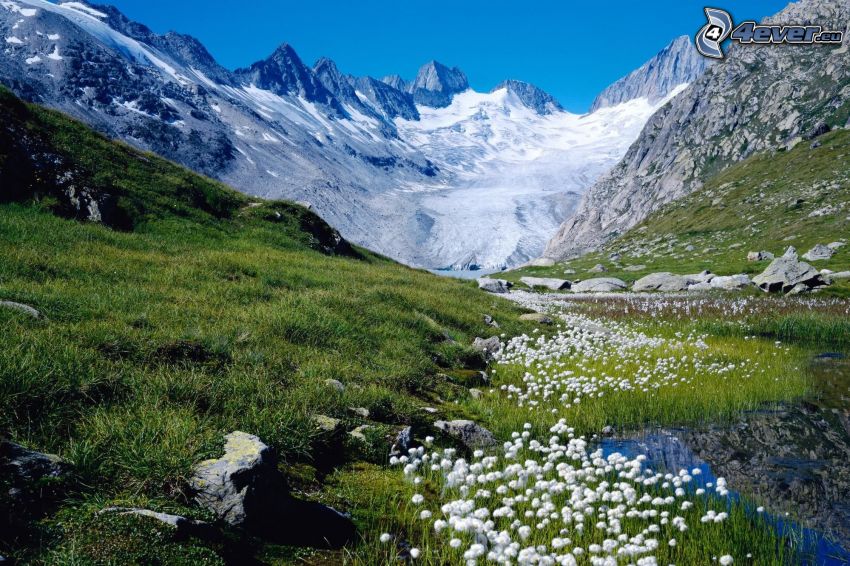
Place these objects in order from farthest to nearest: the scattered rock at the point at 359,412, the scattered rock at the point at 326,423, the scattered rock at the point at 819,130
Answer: the scattered rock at the point at 819,130 < the scattered rock at the point at 359,412 < the scattered rock at the point at 326,423

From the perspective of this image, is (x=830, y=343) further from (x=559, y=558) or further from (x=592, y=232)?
(x=592, y=232)

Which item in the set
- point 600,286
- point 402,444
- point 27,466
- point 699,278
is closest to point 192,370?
point 27,466

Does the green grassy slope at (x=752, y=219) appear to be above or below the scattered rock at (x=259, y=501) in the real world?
above

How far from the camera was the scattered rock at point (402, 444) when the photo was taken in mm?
7512

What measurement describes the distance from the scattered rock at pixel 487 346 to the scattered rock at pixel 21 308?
1105 cm

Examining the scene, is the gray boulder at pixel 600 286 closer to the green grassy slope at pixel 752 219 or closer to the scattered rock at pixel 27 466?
the green grassy slope at pixel 752 219

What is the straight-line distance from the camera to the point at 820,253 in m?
52.7

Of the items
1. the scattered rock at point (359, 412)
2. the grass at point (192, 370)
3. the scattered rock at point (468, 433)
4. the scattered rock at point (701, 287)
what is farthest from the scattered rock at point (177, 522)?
the scattered rock at point (701, 287)

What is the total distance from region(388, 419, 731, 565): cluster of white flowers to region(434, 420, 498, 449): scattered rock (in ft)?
3.25

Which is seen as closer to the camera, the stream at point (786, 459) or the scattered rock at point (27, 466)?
the scattered rock at point (27, 466)

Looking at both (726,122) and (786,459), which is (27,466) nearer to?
(786,459)

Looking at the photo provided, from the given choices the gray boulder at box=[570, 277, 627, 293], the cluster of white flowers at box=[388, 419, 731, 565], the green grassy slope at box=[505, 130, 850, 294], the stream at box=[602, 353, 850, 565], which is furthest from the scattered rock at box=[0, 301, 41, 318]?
the green grassy slope at box=[505, 130, 850, 294]

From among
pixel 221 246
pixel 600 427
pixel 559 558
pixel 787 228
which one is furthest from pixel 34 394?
pixel 787 228

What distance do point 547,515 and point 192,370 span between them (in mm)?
5454
